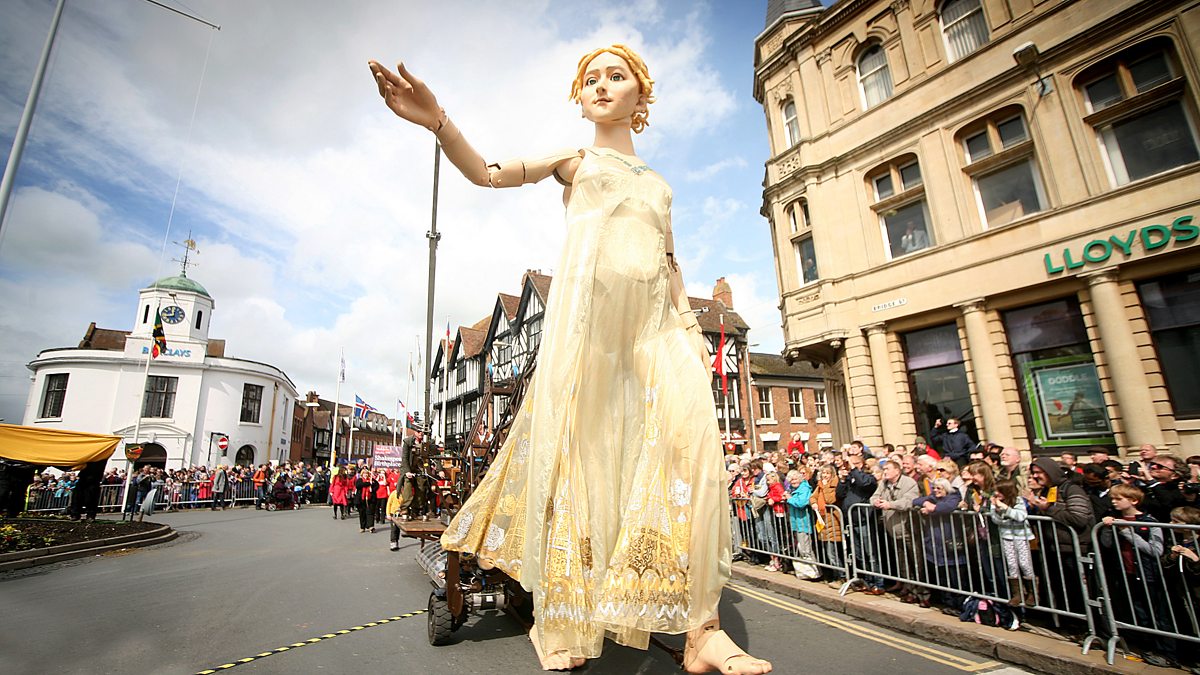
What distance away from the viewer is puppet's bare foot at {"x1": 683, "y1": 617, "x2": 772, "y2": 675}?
7.51ft

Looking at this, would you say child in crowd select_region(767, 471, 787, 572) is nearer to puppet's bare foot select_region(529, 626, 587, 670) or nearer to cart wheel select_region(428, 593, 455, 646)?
cart wheel select_region(428, 593, 455, 646)

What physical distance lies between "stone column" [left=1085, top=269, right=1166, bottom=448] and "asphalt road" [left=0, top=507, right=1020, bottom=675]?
27.4 ft

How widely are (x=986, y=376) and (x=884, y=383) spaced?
7.17 ft

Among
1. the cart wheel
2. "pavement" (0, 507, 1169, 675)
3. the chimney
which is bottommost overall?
"pavement" (0, 507, 1169, 675)

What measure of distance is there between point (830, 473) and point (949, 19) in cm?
1318

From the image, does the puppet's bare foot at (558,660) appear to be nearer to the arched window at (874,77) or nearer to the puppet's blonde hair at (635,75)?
the puppet's blonde hair at (635,75)

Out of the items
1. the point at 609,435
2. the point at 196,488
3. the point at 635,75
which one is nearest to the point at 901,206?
the point at 635,75

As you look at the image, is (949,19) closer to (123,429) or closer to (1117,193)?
(1117,193)

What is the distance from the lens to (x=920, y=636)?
15.5 ft

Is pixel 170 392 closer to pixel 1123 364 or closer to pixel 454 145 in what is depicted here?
pixel 454 145

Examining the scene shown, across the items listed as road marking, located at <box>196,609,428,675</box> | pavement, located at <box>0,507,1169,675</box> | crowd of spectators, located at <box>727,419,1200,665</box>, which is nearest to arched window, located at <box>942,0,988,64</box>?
crowd of spectators, located at <box>727,419,1200,665</box>

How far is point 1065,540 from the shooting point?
15.6ft

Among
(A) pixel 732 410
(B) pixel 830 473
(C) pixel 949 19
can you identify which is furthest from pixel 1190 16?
(A) pixel 732 410

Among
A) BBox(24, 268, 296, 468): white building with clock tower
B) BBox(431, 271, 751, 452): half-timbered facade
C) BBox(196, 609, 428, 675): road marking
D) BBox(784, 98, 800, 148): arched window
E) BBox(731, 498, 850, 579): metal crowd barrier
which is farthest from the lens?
BBox(24, 268, 296, 468): white building with clock tower
